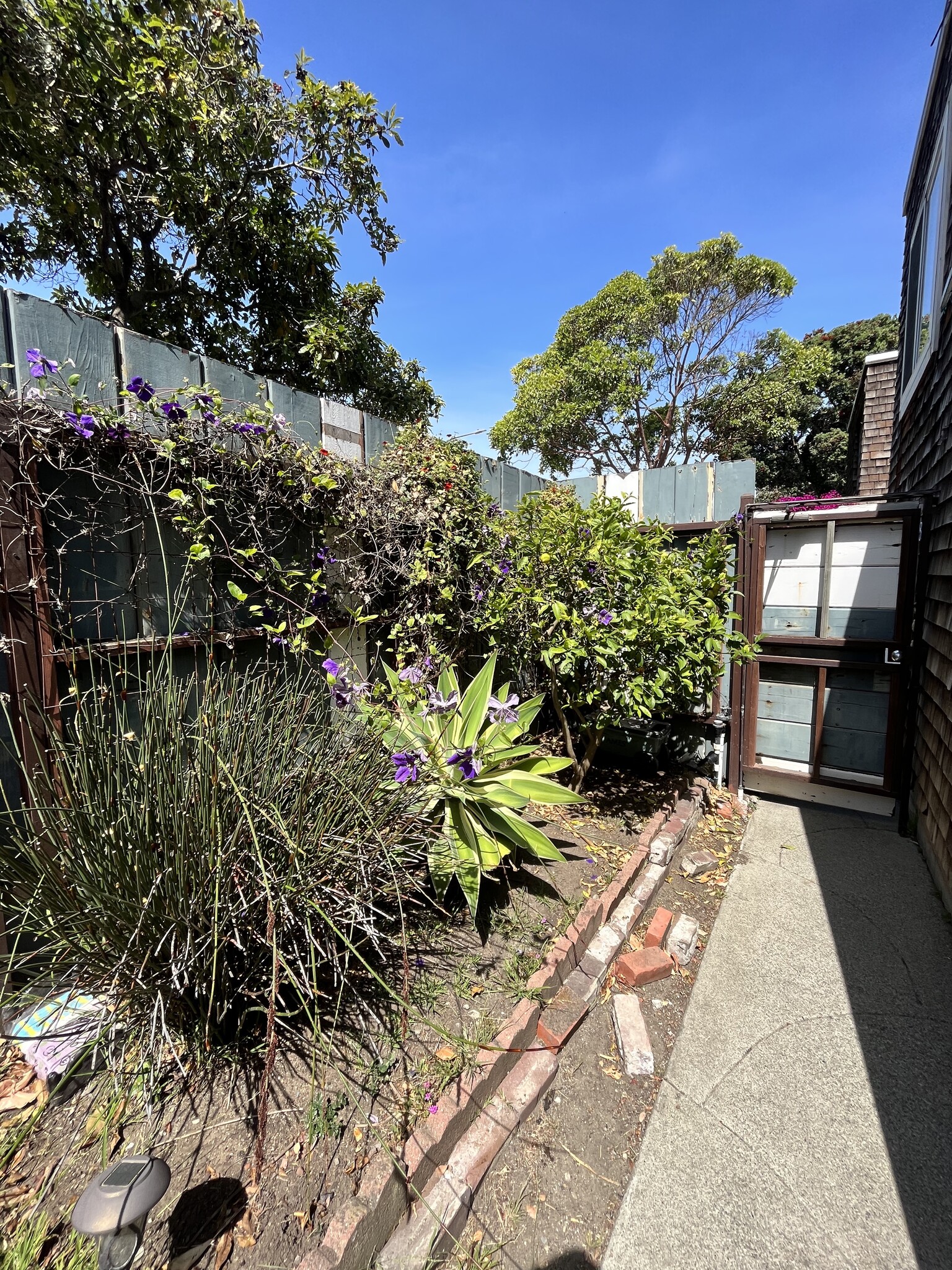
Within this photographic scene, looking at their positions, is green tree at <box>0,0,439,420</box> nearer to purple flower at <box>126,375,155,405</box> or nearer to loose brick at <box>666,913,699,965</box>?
purple flower at <box>126,375,155,405</box>

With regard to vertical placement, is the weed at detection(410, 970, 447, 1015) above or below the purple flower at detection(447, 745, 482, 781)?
below

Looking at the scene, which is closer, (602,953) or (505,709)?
(602,953)

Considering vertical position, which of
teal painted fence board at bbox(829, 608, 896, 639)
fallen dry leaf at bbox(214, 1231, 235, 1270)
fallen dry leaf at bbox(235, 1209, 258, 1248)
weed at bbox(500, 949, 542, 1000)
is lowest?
weed at bbox(500, 949, 542, 1000)

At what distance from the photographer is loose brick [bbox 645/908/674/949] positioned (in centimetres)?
241

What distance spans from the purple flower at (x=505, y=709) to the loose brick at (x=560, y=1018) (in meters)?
1.10

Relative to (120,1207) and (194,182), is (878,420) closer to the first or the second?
(194,182)

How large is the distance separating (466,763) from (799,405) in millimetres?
15664

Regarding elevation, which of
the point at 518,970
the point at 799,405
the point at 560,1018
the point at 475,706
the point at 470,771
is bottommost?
the point at 560,1018

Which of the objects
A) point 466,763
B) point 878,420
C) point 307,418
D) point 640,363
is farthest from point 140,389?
point 640,363

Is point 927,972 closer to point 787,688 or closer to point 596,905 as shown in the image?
point 596,905

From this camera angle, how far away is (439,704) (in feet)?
8.03

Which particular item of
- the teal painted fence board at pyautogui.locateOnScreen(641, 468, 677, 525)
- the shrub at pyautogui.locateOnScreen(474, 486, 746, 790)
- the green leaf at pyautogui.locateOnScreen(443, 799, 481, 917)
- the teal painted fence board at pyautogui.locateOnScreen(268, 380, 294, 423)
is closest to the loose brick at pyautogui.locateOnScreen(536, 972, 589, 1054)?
the green leaf at pyautogui.locateOnScreen(443, 799, 481, 917)

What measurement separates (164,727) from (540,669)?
2.64 m

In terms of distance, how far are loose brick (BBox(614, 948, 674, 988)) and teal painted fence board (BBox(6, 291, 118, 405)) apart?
9.89 feet
